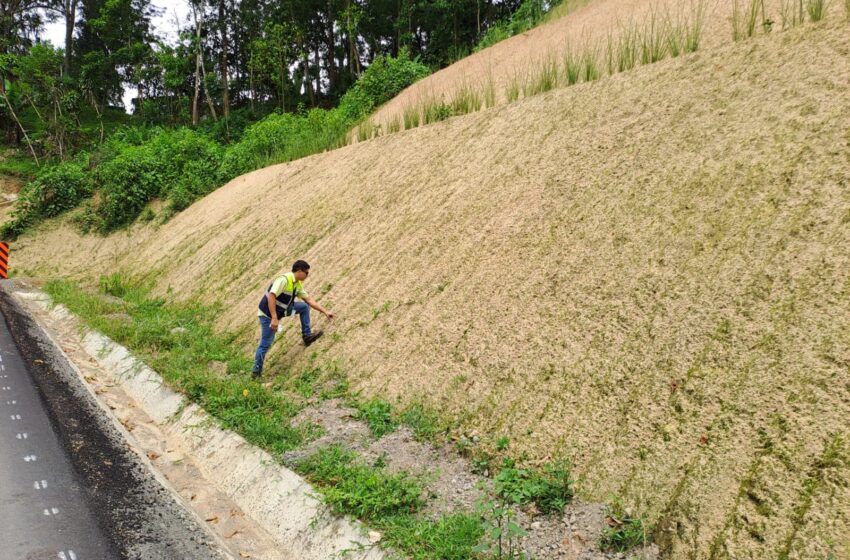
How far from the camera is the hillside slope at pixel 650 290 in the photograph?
3279 millimetres

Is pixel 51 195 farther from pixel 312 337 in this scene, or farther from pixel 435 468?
pixel 435 468

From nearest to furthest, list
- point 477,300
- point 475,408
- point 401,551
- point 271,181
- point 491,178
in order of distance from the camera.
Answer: point 401,551 < point 475,408 < point 477,300 < point 491,178 < point 271,181

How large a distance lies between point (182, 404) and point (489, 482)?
418cm

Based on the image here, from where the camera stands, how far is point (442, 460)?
459cm

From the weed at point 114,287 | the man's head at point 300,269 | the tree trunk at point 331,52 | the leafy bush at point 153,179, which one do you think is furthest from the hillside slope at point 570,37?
the tree trunk at point 331,52

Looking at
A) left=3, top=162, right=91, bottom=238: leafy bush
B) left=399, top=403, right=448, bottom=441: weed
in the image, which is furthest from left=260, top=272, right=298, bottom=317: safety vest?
left=3, top=162, right=91, bottom=238: leafy bush

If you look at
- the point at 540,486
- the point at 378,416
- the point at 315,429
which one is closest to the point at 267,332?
the point at 315,429

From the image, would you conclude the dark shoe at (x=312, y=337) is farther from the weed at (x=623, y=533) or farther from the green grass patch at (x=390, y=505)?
the weed at (x=623, y=533)

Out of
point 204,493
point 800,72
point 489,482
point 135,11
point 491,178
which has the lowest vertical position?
point 204,493

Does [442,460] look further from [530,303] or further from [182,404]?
[182,404]

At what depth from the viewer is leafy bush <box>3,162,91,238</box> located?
70.2 feet

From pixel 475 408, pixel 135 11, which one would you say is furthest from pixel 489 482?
pixel 135 11

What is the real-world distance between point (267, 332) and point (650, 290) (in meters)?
4.59

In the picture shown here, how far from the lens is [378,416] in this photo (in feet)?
17.7
